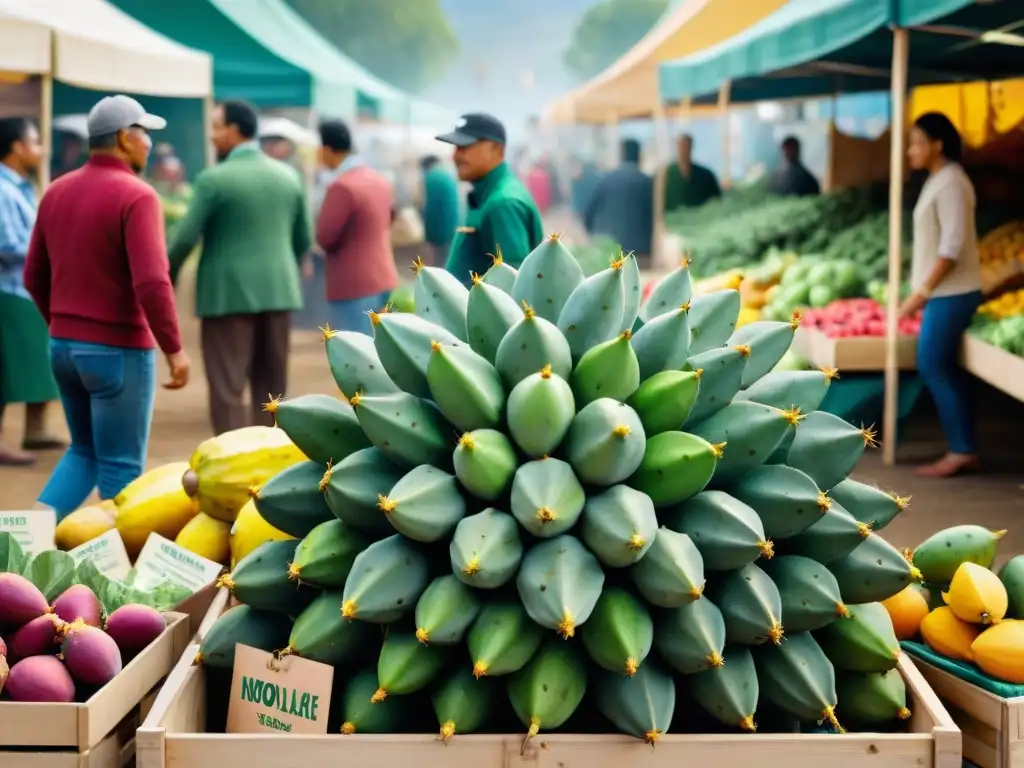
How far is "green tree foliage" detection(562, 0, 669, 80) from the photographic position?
390ft

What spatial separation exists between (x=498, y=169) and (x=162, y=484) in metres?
2.46

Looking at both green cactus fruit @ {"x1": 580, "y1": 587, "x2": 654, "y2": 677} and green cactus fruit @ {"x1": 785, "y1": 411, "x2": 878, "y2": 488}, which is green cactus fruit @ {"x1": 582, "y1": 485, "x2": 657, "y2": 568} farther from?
green cactus fruit @ {"x1": 785, "y1": 411, "x2": 878, "y2": 488}

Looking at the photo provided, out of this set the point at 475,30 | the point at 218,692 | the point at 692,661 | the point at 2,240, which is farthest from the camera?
the point at 475,30

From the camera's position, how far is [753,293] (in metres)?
9.16

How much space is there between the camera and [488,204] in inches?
204

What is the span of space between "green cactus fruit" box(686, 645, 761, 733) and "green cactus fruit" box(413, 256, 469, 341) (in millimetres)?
699

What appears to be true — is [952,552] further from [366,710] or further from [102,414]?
[102,414]

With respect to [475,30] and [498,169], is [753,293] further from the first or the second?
[475,30]

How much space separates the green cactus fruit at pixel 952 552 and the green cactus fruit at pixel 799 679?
66 cm

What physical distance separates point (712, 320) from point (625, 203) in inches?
475

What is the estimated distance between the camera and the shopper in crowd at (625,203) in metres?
14.1

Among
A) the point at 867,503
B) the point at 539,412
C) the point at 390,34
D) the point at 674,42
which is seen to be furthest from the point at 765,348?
the point at 390,34

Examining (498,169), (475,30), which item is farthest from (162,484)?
(475,30)

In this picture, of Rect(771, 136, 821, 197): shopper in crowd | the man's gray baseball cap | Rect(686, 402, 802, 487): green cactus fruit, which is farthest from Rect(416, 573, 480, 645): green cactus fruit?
Rect(771, 136, 821, 197): shopper in crowd
